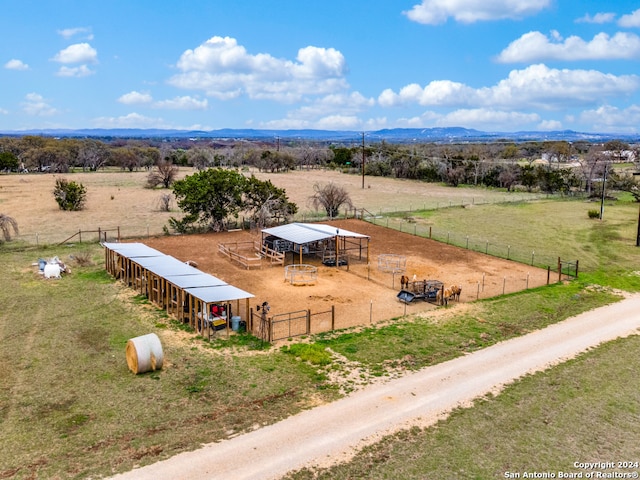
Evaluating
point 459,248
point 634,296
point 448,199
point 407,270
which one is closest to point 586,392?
point 634,296

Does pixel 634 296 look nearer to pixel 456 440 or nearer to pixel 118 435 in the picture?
pixel 456 440

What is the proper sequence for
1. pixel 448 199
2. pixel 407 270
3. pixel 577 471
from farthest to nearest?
pixel 448 199, pixel 407 270, pixel 577 471

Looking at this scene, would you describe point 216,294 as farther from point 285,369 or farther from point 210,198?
point 210,198

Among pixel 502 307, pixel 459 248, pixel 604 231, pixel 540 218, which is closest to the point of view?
pixel 502 307

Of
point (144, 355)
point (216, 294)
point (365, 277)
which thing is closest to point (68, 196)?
point (365, 277)

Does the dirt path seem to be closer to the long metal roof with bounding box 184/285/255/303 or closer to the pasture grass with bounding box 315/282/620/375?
the pasture grass with bounding box 315/282/620/375

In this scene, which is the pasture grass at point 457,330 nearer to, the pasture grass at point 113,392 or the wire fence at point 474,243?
the pasture grass at point 113,392
